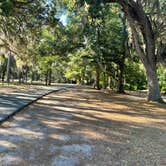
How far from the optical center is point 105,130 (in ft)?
25.5

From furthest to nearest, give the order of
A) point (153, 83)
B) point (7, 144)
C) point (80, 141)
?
1. point (153, 83)
2. point (80, 141)
3. point (7, 144)

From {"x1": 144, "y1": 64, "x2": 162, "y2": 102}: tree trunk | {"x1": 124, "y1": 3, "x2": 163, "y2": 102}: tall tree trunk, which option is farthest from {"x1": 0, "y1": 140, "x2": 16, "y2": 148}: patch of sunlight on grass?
{"x1": 144, "y1": 64, "x2": 162, "y2": 102}: tree trunk

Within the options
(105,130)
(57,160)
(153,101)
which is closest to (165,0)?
(153,101)

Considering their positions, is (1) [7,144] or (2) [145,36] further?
(2) [145,36]

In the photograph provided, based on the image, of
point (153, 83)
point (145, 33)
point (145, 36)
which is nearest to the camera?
point (145, 33)

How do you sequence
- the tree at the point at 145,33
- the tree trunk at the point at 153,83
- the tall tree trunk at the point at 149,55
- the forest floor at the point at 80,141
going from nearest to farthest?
the forest floor at the point at 80,141
the tree at the point at 145,33
the tall tree trunk at the point at 149,55
the tree trunk at the point at 153,83

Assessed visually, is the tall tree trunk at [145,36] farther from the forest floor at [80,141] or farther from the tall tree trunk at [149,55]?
the forest floor at [80,141]

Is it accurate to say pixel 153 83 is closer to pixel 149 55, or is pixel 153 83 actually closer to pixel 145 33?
pixel 149 55

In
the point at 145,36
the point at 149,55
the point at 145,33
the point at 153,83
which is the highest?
the point at 145,33

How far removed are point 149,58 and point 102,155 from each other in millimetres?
11938

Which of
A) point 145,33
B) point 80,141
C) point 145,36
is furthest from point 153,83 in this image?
point 80,141

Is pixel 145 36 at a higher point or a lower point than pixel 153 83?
higher

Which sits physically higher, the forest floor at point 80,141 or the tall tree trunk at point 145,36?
the tall tree trunk at point 145,36

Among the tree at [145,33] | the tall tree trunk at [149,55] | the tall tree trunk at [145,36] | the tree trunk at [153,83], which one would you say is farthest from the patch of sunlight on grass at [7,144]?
the tree trunk at [153,83]
